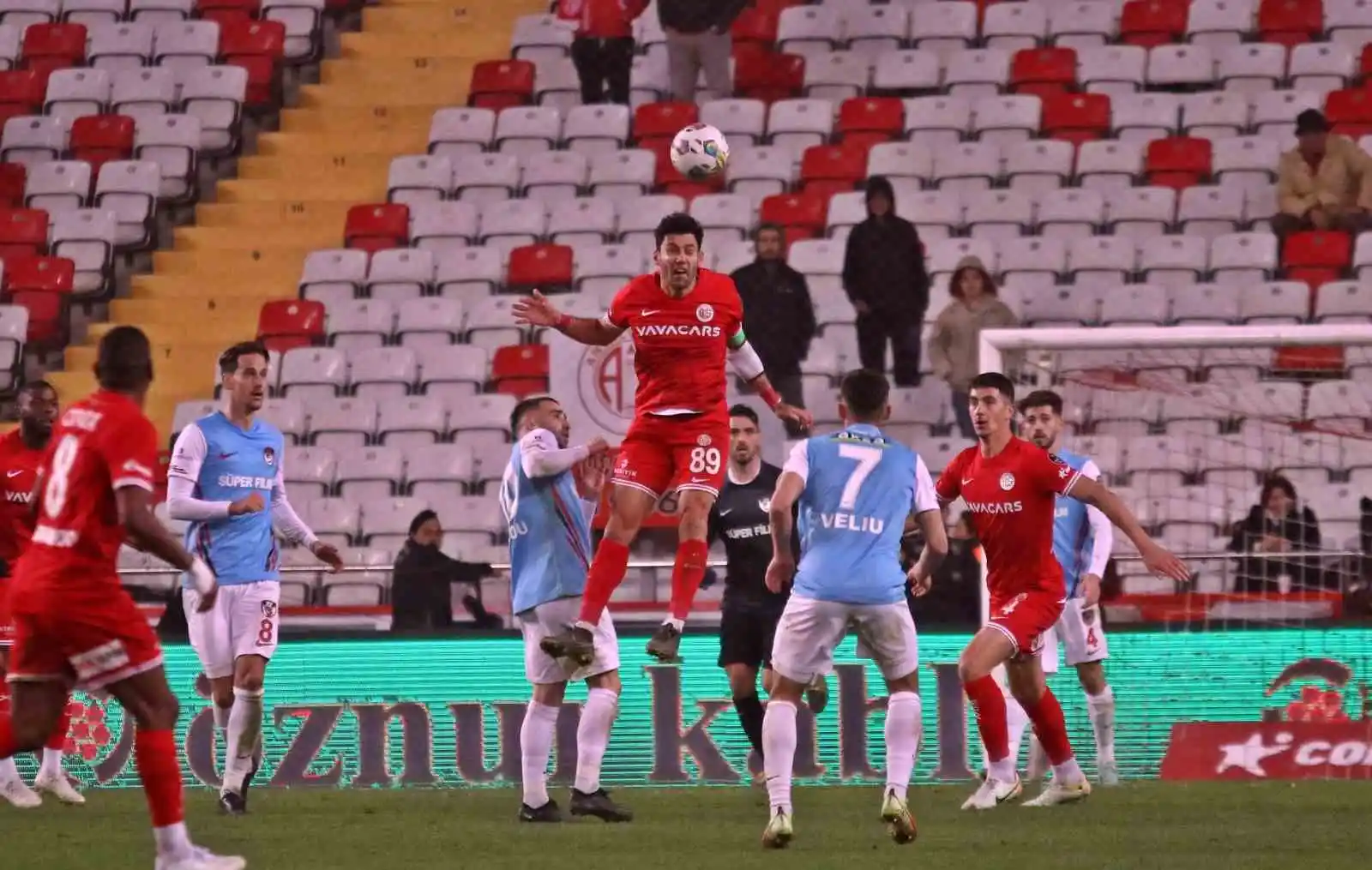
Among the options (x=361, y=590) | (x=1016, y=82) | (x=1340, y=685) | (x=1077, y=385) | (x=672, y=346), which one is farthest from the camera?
(x=1016, y=82)

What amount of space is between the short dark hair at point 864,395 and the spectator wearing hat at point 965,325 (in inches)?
254

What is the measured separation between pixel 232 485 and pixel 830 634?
3.42 metres

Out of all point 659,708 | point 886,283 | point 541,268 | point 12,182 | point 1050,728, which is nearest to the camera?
point 1050,728

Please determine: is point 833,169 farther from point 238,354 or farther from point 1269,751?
point 238,354

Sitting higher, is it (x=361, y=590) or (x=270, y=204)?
(x=270, y=204)

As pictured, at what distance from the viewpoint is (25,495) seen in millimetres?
11414

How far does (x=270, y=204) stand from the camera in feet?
66.2

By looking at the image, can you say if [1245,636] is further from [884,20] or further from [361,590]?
[884,20]

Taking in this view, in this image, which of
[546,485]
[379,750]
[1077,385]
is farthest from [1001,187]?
[546,485]

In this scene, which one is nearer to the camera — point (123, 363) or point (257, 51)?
point (123, 363)

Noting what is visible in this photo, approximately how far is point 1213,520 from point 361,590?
579cm

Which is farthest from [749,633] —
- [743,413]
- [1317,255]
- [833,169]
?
[833,169]

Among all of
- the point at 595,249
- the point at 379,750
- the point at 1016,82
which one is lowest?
the point at 379,750

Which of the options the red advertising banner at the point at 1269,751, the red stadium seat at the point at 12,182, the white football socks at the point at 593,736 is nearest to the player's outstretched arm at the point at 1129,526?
the white football socks at the point at 593,736
